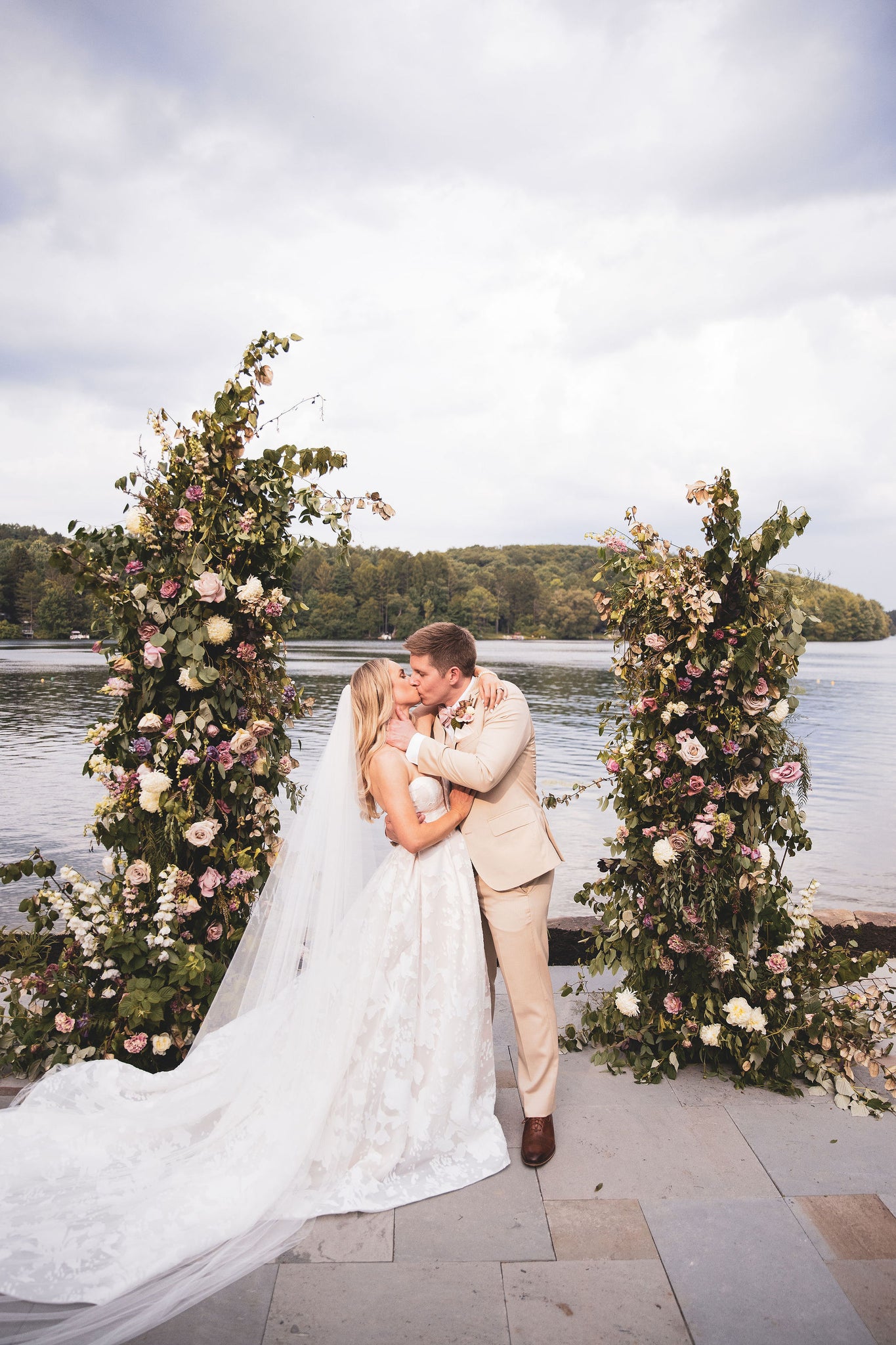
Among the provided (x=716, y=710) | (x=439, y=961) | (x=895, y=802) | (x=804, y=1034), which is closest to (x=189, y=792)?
(x=439, y=961)

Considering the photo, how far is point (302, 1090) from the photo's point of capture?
3.23 metres

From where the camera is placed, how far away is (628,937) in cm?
411

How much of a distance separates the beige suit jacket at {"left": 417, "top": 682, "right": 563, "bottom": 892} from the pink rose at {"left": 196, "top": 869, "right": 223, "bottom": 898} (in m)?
1.08

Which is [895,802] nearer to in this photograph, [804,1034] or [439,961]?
[804,1034]

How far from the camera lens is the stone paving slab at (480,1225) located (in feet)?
Answer: 8.98

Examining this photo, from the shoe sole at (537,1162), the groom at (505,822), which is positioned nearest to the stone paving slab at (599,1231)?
the shoe sole at (537,1162)

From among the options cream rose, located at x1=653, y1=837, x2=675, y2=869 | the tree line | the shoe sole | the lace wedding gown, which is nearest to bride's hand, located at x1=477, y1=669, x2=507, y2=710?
the lace wedding gown

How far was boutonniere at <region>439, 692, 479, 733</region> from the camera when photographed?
3587 millimetres

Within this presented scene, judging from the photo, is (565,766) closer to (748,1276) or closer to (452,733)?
(452,733)

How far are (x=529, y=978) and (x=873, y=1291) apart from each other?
1436 mm

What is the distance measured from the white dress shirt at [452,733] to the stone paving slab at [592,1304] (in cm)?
176

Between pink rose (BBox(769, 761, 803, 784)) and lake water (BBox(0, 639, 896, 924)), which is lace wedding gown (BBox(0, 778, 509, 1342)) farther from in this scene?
lake water (BBox(0, 639, 896, 924))

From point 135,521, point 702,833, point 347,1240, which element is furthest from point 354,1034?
point 135,521

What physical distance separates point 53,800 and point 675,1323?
1219 cm
